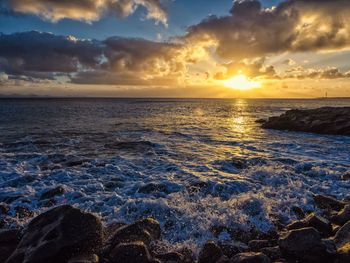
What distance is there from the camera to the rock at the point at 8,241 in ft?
21.7

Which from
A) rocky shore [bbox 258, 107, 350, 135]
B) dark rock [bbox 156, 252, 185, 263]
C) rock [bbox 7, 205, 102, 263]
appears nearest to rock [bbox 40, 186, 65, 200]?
rock [bbox 7, 205, 102, 263]

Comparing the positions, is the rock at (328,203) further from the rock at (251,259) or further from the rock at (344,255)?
the rock at (251,259)

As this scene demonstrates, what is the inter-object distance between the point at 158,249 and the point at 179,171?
7.00 metres

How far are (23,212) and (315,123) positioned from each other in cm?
2883

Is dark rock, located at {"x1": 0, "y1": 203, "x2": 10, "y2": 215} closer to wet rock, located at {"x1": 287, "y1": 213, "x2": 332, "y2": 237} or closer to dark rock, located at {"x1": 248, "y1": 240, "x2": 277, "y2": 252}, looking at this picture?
dark rock, located at {"x1": 248, "y1": 240, "x2": 277, "y2": 252}

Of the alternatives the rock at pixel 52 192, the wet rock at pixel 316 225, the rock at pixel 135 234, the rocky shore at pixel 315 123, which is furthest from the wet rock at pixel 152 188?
the rocky shore at pixel 315 123

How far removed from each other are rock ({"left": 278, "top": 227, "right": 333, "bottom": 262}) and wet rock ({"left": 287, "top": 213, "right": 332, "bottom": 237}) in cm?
132

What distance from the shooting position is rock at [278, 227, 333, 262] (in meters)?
6.04

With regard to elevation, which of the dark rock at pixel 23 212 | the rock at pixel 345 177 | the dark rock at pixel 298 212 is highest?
the rock at pixel 345 177

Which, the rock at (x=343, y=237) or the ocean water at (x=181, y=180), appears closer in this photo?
the rock at (x=343, y=237)

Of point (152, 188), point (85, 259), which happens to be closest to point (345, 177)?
point (152, 188)

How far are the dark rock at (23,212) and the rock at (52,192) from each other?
0.95 meters

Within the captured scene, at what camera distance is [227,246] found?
694 centimetres

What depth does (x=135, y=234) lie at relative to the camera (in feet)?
22.5
